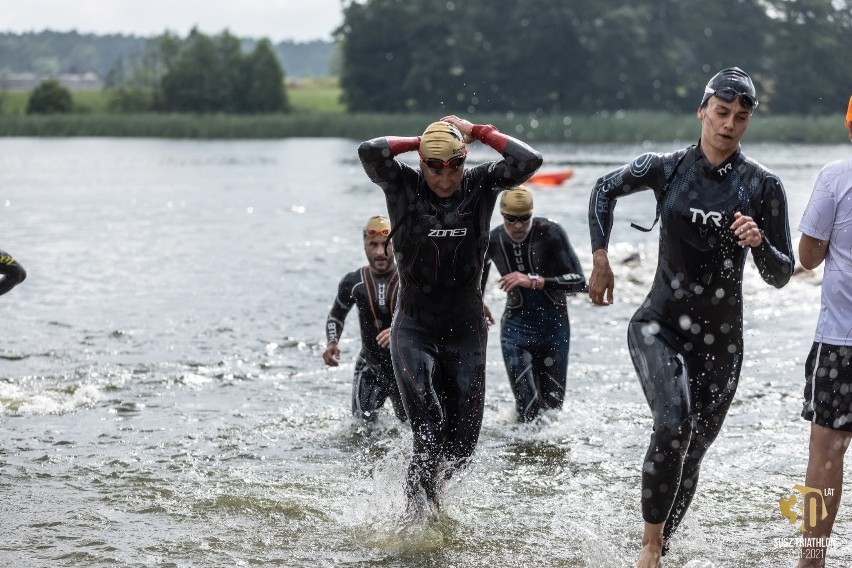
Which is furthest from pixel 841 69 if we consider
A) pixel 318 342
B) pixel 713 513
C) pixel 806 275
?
pixel 713 513

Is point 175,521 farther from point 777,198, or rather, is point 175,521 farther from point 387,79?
point 387,79

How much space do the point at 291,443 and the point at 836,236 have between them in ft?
16.8

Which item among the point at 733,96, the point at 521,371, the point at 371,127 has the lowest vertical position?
the point at 371,127

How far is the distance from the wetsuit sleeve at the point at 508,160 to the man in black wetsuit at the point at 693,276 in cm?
56

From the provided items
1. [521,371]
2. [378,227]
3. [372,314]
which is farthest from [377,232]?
[521,371]

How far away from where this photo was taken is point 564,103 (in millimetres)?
96625

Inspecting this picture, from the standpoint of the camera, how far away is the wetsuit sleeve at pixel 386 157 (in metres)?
6.45

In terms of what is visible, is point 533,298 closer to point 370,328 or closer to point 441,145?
point 370,328

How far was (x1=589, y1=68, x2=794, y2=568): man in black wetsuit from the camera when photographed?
5562 mm

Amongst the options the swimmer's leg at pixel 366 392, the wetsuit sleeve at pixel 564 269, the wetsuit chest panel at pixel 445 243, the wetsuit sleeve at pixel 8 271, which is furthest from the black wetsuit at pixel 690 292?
the wetsuit sleeve at pixel 8 271

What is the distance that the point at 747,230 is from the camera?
17.5 ft

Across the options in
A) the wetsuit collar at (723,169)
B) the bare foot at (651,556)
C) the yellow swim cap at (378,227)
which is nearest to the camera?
the bare foot at (651,556)

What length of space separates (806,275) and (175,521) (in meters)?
14.7

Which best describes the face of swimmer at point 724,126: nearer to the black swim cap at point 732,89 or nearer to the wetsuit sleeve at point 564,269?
the black swim cap at point 732,89
